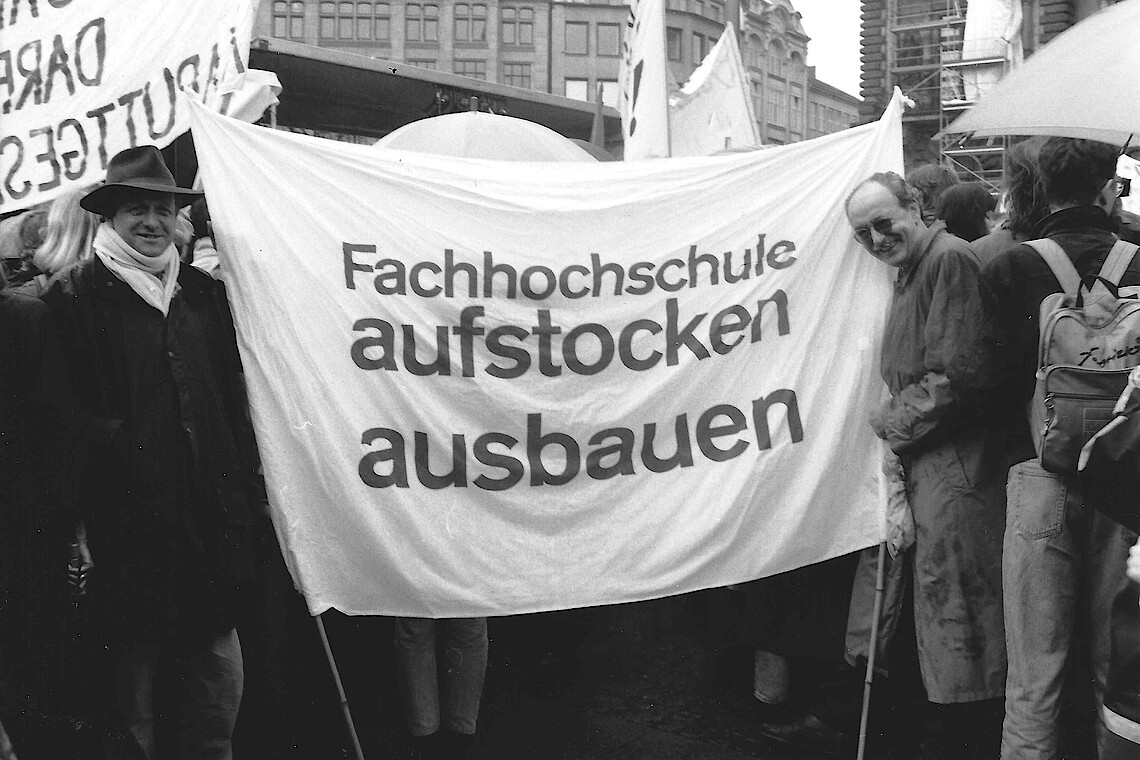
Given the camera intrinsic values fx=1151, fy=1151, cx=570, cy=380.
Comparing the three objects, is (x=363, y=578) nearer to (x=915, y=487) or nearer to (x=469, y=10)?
(x=915, y=487)

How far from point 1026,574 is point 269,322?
2340 millimetres

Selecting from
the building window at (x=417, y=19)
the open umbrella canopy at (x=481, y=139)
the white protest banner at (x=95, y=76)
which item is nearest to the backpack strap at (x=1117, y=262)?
the white protest banner at (x=95, y=76)

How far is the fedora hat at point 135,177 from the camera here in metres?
3.24

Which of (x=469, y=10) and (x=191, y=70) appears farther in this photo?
(x=469, y=10)

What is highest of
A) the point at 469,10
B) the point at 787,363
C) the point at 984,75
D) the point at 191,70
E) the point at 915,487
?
the point at 469,10

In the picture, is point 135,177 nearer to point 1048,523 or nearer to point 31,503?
point 31,503

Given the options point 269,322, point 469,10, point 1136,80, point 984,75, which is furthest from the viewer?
point 469,10

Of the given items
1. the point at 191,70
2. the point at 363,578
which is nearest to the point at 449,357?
the point at 363,578

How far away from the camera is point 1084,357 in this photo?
9.85 ft

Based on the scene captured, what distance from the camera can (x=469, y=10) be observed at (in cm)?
5819

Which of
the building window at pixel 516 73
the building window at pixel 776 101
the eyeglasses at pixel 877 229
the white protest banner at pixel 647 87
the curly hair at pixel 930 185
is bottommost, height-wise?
the eyeglasses at pixel 877 229

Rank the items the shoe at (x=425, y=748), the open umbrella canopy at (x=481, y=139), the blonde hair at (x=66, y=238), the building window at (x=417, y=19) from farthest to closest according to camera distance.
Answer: the building window at (x=417, y=19) → the open umbrella canopy at (x=481, y=139) → the shoe at (x=425, y=748) → the blonde hair at (x=66, y=238)

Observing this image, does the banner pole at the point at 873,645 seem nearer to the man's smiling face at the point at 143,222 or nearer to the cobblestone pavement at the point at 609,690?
the cobblestone pavement at the point at 609,690

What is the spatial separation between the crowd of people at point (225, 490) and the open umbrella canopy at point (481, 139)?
2771mm
